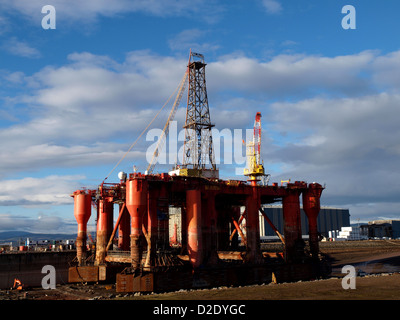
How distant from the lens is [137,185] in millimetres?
50625

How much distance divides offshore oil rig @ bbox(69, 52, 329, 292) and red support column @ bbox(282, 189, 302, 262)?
0.54 feet

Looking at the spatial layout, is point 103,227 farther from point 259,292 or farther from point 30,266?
point 259,292

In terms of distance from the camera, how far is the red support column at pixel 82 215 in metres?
65.4

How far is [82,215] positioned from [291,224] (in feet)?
113

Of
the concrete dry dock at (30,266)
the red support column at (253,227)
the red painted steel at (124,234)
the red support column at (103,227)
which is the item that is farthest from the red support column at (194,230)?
the concrete dry dock at (30,266)

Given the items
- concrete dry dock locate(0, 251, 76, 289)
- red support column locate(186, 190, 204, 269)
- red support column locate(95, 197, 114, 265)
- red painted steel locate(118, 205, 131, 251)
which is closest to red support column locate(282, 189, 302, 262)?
red support column locate(186, 190, 204, 269)

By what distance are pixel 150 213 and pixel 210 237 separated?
10321 mm

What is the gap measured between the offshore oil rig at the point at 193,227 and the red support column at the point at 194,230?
0.43 ft

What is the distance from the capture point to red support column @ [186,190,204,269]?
2115 inches

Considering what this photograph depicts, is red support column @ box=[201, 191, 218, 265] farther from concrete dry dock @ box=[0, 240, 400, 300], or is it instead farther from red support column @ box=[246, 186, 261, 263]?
red support column @ box=[246, 186, 261, 263]

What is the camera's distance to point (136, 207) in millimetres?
50281
